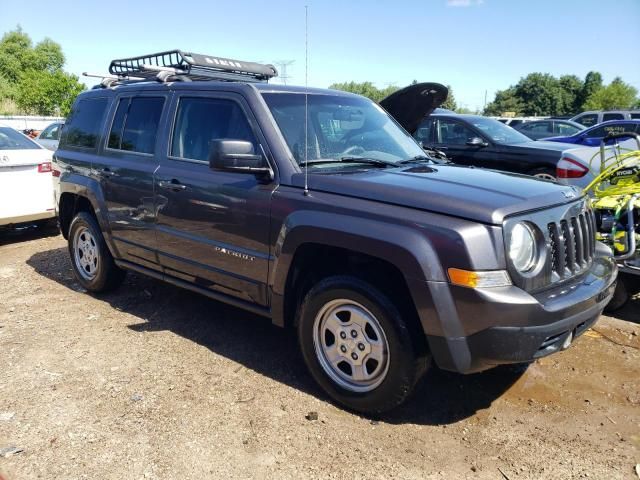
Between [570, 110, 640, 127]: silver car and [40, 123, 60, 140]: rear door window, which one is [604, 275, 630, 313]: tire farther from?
[570, 110, 640, 127]: silver car

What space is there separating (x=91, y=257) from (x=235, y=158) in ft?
9.14

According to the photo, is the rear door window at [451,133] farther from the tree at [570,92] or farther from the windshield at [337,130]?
the tree at [570,92]

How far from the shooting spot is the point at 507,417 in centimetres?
326

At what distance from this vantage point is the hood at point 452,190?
281cm

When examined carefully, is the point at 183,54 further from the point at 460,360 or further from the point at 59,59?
the point at 59,59

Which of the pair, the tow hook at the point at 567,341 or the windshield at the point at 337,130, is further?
the windshield at the point at 337,130

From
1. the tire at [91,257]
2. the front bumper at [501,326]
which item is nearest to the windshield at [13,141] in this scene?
the tire at [91,257]

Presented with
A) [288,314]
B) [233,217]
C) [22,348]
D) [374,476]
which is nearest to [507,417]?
[374,476]

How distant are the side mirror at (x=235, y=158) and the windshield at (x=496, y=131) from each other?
6125 millimetres

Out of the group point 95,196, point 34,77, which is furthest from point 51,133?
point 34,77

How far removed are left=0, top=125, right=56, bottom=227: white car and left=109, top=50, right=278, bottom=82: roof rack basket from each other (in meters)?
2.59

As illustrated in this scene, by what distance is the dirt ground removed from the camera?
9.20 feet

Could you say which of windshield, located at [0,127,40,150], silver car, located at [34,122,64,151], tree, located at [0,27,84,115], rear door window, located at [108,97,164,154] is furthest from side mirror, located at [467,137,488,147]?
tree, located at [0,27,84,115]

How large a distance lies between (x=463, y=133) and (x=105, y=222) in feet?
19.9
